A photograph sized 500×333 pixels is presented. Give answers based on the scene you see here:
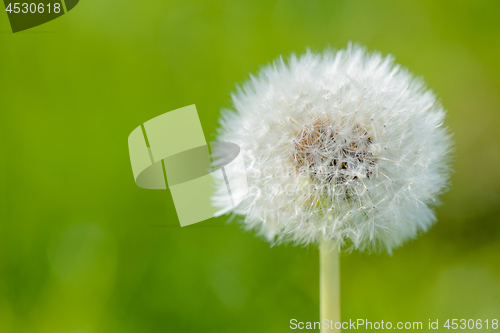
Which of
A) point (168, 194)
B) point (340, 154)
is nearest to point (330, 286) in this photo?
point (340, 154)

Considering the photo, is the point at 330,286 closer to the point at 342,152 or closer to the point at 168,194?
the point at 342,152

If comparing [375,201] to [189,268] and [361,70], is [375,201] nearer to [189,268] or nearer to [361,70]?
[361,70]

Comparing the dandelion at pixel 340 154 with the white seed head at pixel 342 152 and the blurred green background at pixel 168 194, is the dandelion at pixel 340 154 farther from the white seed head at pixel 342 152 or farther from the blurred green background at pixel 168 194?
the blurred green background at pixel 168 194

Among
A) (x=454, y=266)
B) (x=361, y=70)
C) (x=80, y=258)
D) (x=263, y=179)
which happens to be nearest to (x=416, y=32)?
(x=361, y=70)

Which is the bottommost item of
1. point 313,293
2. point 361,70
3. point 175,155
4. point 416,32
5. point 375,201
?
point 313,293

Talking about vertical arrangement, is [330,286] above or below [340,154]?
below

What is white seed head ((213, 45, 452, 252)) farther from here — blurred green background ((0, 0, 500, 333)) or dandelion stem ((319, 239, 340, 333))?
blurred green background ((0, 0, 500, 333))

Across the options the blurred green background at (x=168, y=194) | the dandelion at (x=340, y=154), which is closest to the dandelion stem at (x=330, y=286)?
the dandelion at (x=340, y=154)

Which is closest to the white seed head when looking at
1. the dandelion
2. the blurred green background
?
the dandelion
